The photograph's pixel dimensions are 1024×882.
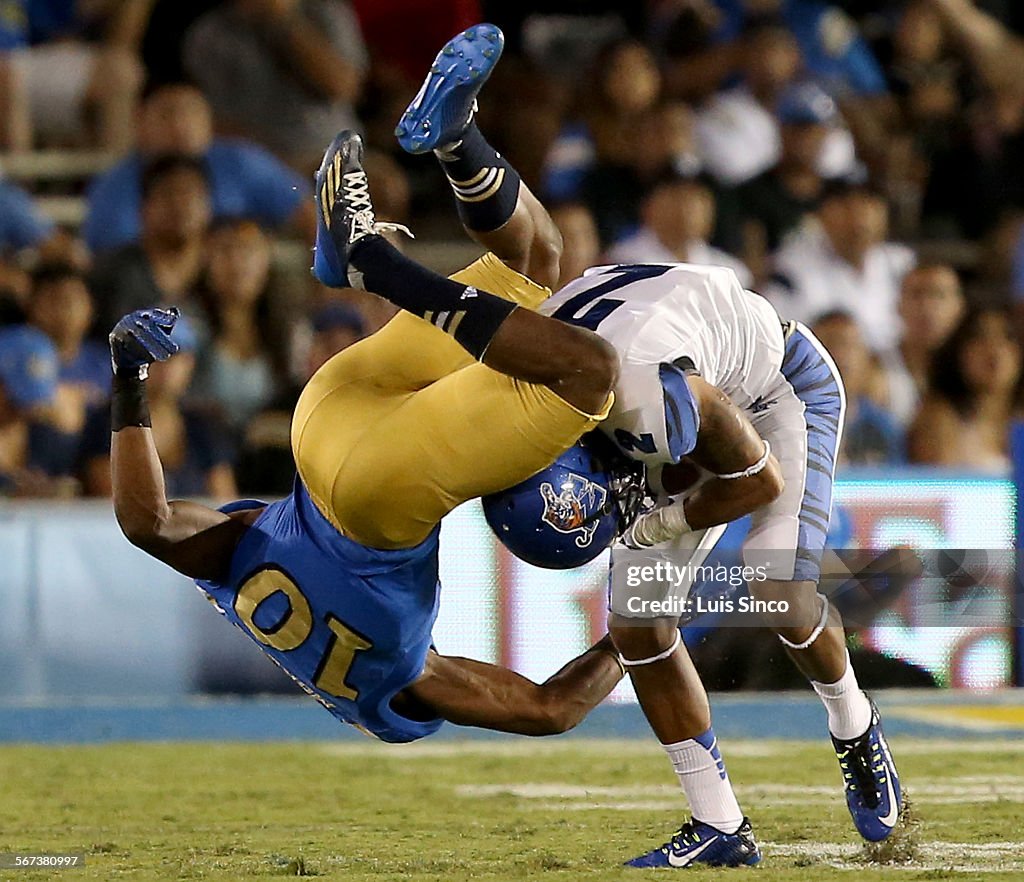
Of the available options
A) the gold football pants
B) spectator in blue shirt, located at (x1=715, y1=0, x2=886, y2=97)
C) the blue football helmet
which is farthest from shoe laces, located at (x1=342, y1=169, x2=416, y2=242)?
spectator in blue shirt, located at (x1=715, y1=0, x2=886, y2=97)

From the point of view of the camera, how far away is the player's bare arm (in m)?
4.25

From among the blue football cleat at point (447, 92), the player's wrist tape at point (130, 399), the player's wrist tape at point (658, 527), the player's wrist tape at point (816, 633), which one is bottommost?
the player's wrist tape at point (816, 633)

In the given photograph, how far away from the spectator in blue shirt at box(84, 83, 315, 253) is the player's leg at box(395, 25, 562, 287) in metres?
3.82

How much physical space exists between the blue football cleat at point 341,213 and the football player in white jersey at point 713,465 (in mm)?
204

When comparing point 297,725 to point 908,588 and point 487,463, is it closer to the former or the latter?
point 908,588

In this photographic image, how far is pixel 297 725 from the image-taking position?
706cm

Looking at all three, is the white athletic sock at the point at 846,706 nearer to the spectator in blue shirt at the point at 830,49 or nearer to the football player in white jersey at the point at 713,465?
the football player in white jersey at the point at 713,465

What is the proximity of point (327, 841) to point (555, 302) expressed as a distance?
4.88 ft

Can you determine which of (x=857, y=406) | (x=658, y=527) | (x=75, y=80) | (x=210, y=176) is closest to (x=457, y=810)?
(x=658, y=527)

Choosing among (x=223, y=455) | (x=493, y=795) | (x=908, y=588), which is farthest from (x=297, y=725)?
(x=908, y=588)

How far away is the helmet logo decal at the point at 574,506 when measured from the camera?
4098 millimetres

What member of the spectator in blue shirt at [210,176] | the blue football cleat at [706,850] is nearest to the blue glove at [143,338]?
the blue football cleat at [706,850]

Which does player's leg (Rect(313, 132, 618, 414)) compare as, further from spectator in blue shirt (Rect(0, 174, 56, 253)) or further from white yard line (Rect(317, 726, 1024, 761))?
spectator in blue shirt (Rect(0, 174, 56, 253))

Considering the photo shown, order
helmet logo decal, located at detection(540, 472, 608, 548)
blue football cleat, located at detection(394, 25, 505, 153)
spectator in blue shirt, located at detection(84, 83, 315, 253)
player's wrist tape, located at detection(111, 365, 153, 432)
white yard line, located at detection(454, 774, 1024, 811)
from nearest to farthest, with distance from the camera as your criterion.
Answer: helmet logo decal, located at detection(540, 472, 608, 548), blue football cleat, located at detection(394, 25, 505, 153), player's wrist tape, located at detection(111, 365, 153, 432), white yard line, located at detection(454, 774, 1024, 811), spectator in blue shirt, located at detection(84, 83, 315, 253)
